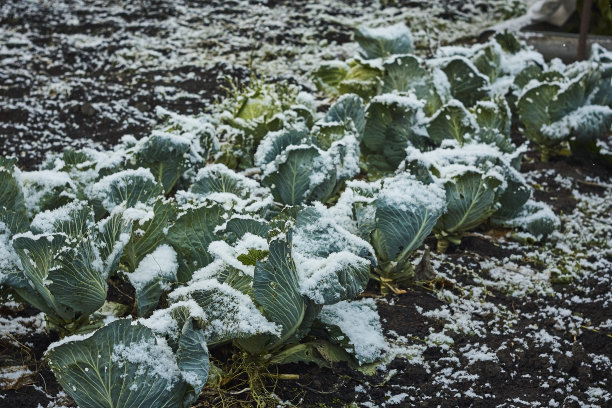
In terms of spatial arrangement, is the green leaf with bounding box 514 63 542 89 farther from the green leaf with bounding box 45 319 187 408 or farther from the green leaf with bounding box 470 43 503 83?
the green leaf with bounding box 45 319 187 408

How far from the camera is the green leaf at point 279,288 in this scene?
2090 mm

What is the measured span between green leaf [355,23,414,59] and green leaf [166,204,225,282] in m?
2.36

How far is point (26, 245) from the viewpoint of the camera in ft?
7.17

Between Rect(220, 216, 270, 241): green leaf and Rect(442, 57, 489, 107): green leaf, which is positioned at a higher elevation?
Rect(220, 216, 270, 241): green leaf

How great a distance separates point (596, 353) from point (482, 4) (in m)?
4.91

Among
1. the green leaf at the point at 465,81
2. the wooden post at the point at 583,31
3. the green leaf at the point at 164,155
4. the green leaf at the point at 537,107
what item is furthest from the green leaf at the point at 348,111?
the wooden post at the point at 583,31

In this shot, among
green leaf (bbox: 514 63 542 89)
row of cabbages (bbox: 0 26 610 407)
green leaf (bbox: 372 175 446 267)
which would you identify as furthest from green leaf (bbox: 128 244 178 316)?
green leaf (bbox: 514 63 542 89)

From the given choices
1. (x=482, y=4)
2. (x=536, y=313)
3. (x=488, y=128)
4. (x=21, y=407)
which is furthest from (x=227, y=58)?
(x=21, y=407)

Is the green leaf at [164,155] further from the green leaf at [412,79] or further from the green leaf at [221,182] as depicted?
the green leaf at [412,79]

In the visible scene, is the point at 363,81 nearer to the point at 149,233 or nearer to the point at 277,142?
the point at 277,142

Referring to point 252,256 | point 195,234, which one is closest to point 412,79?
point 195,234

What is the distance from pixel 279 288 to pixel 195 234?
451 mm

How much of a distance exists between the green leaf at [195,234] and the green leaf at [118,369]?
1.89ft

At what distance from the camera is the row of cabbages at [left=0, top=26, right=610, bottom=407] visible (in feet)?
6.39
